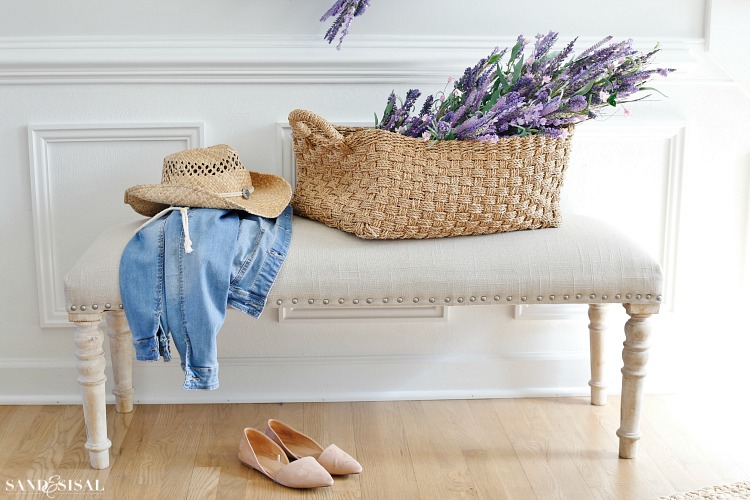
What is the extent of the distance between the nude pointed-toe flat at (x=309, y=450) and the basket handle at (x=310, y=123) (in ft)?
2.34

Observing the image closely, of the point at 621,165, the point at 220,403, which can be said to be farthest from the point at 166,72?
the point at 621,165

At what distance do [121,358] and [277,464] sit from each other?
0.57m

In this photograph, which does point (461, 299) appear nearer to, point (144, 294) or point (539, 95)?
point (539, 95)

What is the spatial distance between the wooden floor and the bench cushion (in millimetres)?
414

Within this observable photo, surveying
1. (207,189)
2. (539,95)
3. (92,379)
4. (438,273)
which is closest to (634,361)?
(438,273)

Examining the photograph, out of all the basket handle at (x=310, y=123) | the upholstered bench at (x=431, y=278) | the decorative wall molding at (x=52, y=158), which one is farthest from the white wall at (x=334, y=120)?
the upholstered bench at (x=431, y=278)

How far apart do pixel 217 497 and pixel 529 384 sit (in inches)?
39.3

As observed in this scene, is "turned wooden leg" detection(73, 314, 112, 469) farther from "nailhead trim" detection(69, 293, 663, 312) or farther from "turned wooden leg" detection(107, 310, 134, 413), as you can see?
"turned wooden leg" detection(107, 310, 134, 413)

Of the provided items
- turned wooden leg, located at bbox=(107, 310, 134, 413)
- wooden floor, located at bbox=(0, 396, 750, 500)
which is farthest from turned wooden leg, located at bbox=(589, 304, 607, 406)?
turned wooden leg, located at bbox=(107, 310, 134, 413)

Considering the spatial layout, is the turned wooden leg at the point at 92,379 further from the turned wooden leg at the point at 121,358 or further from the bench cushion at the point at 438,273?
the turned wooden leg at the point at 121,358

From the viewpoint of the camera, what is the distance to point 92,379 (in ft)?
6.07

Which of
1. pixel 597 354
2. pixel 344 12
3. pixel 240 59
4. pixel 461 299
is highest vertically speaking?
pixel 344 12

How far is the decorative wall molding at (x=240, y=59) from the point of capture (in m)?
2.17

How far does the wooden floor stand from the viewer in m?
1.87
